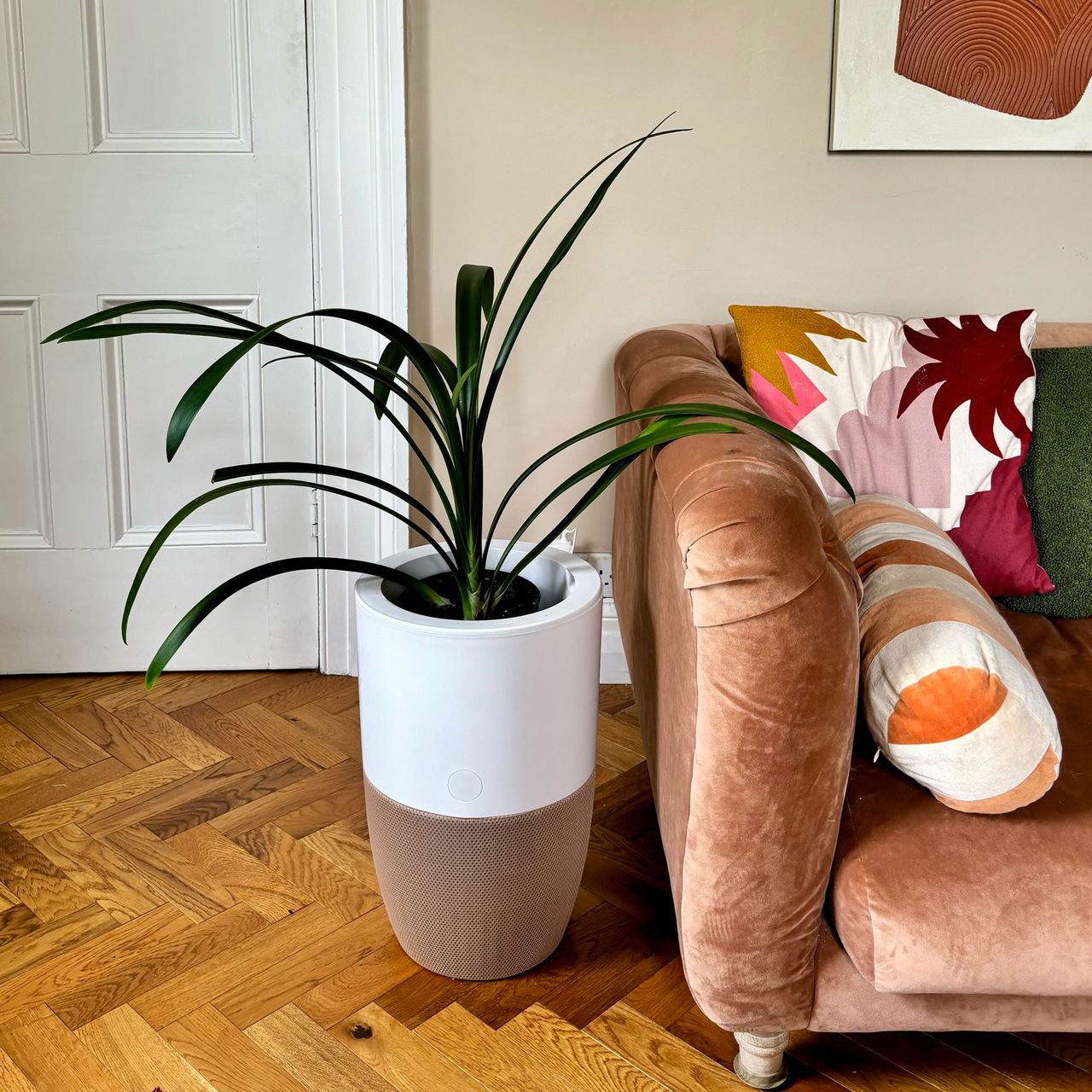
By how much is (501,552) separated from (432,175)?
0.85m

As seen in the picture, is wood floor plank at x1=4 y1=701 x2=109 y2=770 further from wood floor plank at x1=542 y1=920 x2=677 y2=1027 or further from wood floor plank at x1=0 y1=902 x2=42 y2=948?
wood floor plank at x1=542 y1=920 x2=677 y2=1027

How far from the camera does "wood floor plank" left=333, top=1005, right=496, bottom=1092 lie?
1229 millimetres

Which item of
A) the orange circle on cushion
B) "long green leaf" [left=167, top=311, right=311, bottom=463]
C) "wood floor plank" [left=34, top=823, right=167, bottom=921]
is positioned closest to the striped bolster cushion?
the orange circle on cushion

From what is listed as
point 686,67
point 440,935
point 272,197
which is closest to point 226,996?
point 440,935

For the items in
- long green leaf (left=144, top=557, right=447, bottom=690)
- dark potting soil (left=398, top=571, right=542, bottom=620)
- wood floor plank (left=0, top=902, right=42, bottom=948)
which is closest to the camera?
long green leaf (left=144, top=557, right=447, bottom=690)

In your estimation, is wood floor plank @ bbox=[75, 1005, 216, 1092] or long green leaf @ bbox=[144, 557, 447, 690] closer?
long green leaf @ bbox=[144, 557, 447, 690]

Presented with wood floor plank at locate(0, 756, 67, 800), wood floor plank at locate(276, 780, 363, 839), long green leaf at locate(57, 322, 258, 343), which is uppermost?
long green leaf at locate(57, 322, 258, 343)

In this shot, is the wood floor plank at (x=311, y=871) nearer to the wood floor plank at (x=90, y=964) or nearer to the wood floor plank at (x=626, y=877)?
the wood floor plank at (x=90, y=964)

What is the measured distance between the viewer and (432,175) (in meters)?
1.95

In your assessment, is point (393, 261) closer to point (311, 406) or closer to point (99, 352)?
point (311, 406)

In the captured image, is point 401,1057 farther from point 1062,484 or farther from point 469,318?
point 1062,484

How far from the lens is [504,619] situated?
1.23 metres

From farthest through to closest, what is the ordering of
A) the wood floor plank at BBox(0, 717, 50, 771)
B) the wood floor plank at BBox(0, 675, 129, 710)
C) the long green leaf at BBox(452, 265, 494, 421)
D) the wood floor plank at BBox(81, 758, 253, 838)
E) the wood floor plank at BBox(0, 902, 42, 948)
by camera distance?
the wood floor plank at BBox(0, 675, 129, 710) < the wood floor plank at BBox(0, 717, 50, 771) < the wood floor plank at BBox(81, 758, 253, 838) < the wood floor plank at BBox(0, 902, 42, 948) < the long green leaf at BBox(452, 265, 494, 421)

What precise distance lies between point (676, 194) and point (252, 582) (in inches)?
44.8
